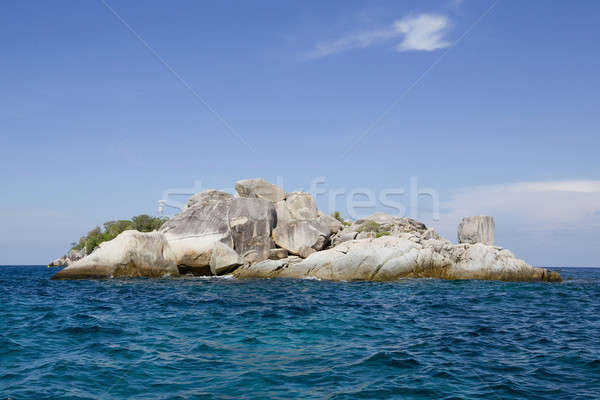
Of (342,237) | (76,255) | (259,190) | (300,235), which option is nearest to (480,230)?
(342,237)

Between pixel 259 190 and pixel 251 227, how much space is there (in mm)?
6318

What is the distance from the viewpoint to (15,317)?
15.9 metres

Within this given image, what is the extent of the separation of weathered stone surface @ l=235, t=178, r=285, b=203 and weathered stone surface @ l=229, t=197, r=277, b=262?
3.26m

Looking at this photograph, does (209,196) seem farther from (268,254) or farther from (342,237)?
(342,237)

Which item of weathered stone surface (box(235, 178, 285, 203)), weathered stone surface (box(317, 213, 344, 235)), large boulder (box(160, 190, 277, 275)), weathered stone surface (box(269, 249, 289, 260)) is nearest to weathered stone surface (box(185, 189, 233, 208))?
weathered stone surface (box(235, 178, 285, 203))

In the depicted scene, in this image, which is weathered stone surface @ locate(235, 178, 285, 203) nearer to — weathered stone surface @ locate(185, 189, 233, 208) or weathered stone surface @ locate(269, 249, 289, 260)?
weathered stone surface @ locate(185, 189, 233, 208)

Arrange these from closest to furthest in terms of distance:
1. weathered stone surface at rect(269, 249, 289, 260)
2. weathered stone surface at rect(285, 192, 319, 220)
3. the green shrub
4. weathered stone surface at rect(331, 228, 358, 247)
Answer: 1. weathered stone surface at rect(269, 249, 289, 260)
2. weathered stone surface at rect(331, 228, 358, 247)
3. weathered stone surface at rect(285, 192, 319, 220)
4. the green shrub

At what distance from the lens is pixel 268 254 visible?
36969 mm

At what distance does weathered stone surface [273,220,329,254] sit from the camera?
37.0m

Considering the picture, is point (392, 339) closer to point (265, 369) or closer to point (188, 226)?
point (265, 369)

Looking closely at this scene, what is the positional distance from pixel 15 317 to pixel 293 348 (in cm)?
1121

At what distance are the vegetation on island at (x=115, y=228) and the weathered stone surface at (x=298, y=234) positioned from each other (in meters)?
30.0

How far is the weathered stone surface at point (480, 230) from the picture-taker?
189 ft

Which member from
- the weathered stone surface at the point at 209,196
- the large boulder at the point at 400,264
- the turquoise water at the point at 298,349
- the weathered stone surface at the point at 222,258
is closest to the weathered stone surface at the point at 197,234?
the weathered stone surface at the point at 222,258
